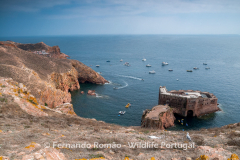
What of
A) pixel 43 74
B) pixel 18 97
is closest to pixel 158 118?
pixel 18 97

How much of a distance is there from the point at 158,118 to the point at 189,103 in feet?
56.2

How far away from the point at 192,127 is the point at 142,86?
115 feet

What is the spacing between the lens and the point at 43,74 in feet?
204

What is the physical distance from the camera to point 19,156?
9750mm

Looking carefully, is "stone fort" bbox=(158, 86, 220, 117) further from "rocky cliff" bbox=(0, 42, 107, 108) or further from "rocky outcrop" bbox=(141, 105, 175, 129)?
"rocky cliff" bbox=(0, 42, 107, 108)

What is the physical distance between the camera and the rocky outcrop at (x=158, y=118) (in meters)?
42.0

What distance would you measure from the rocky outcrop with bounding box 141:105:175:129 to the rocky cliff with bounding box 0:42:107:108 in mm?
26063

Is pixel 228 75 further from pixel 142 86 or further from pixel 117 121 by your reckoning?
pixel 117 121

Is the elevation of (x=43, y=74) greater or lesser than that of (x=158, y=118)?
greater

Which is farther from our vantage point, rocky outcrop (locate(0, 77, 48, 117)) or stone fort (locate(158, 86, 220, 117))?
stone fort (locate(158, 86, 220, 117))

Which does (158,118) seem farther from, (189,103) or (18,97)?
(18,97)

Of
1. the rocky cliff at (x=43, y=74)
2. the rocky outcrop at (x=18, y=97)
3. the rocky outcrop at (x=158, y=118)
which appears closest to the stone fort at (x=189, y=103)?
the rocky outcrop at (x=158, y=118)

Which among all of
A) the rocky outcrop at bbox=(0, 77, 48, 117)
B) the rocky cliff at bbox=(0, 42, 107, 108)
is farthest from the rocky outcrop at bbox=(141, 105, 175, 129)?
the rocky cliff at bbox=(0, 42, 107, 108)

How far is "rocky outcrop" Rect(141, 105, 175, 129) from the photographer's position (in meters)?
42.0
